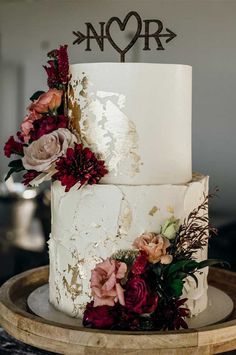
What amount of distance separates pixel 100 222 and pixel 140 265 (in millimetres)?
99

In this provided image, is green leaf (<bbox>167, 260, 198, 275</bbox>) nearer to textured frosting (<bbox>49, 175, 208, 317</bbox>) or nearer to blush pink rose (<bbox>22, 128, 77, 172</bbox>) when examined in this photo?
textured frosting (<bbox>49, 175, 208, 317</bbox>)

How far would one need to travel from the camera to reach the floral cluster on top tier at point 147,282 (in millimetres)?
804

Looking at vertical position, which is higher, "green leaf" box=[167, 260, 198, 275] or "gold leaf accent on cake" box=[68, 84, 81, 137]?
"gold leaf accent on cake" box=[68, 84, 81, 137]

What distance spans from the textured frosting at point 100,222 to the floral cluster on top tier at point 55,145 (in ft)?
0.12

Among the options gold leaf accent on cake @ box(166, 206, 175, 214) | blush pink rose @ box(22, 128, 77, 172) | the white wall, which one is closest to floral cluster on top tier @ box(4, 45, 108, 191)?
blush pink rose @ box(22, 128, 77, 172)

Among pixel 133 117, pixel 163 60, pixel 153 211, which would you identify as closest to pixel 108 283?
pixel 153 211

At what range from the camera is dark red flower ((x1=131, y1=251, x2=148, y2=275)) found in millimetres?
807

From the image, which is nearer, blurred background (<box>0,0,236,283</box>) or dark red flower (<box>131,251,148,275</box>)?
dark red flower (<box>131,251,148,275</box>)

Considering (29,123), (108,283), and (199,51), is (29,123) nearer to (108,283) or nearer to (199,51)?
(108,283)

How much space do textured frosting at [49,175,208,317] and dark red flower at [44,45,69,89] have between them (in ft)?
0.50

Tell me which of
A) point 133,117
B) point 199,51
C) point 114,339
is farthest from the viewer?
Answer: point 199,51

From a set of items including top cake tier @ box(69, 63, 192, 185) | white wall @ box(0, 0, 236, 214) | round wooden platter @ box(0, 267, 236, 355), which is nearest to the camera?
round wooden platter @ box(0, 267, 236, 355)

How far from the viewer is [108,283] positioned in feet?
2.63

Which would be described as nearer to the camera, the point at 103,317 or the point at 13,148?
the point at 103,317
